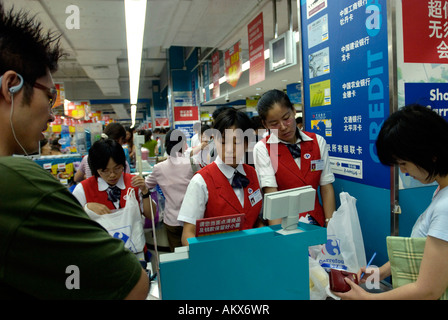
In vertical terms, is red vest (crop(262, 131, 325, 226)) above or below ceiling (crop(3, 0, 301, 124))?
below

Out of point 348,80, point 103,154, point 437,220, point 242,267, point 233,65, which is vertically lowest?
point 242,267

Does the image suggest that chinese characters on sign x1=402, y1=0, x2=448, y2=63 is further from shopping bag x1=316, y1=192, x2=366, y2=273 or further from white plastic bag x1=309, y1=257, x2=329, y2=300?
white plastic bag x1=309, y1=257, x2=329, y2=300

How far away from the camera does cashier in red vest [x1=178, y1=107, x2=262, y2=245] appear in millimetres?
1609

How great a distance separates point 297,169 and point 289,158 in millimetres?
95

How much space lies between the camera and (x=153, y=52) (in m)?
10.4

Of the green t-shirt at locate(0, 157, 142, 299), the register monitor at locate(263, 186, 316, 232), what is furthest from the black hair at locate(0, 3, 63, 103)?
the register monitor at locate(263, 186, 316, 232)

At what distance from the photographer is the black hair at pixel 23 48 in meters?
0.79

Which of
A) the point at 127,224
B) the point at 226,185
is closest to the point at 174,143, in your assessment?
the point at 127,224

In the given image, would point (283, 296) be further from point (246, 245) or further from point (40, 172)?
point (40, 172)

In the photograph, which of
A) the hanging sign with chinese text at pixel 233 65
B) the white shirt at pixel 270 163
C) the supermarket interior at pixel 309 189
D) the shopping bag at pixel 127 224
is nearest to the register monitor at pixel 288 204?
the supermarket interior at pixel 309 189

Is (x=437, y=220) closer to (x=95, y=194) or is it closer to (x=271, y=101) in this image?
(x=271, y=101)

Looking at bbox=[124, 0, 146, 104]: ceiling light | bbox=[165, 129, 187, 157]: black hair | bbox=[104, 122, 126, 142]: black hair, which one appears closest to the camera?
bbox=[165, 129, 187, 157]: black hair

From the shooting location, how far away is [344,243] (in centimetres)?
154
